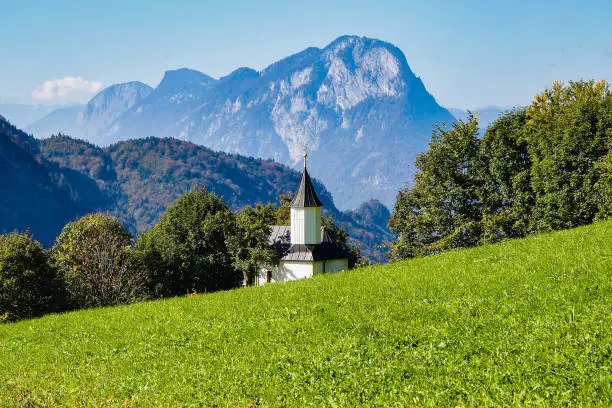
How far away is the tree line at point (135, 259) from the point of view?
4028 centimetres

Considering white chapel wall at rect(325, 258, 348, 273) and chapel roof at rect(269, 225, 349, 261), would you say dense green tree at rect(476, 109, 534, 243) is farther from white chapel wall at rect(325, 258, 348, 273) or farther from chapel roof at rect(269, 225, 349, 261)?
chapel roof at rect(269, 225, 349, 261)

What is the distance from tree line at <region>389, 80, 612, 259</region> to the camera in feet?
146

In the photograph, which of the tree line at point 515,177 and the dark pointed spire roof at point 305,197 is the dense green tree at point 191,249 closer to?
the dark pointed spire roof at point 305,197

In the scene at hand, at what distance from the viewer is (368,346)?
12.7m

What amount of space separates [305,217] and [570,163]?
83.2ft

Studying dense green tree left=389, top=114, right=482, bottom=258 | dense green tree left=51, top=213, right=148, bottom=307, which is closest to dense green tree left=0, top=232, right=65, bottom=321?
dense green tree left=51, top=213, right=148, bottom=307

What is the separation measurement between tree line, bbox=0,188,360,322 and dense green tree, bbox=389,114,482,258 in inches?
570

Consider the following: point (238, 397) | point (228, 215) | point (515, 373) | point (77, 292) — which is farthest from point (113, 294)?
point (515, 373)

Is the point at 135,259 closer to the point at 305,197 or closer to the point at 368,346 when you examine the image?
the point at 305,197

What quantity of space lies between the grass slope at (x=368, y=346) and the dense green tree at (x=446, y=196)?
99.7 feet

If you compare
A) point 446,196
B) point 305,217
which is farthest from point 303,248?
point 446,196

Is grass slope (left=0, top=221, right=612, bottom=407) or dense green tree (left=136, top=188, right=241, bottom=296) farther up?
dense green tree (left=136, top=188, right=241, bottom=296)

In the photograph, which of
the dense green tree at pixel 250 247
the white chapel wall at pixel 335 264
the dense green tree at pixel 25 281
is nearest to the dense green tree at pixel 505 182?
the white chapel wall at pixel 335 264

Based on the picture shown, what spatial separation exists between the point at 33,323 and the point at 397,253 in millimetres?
38210
